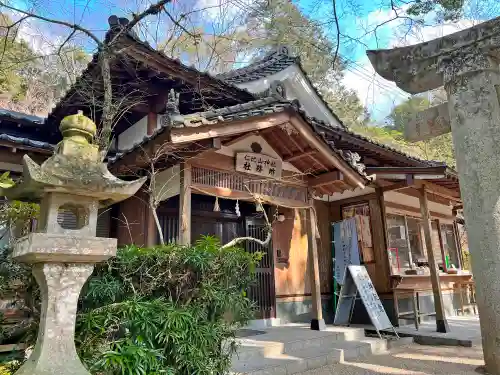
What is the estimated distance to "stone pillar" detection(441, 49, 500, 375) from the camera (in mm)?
4848

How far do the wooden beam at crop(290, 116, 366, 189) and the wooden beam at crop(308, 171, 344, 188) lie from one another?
15 centimetres

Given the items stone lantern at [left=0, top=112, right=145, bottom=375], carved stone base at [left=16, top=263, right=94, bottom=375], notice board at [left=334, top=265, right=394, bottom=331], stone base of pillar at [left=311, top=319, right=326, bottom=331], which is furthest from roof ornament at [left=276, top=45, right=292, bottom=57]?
carved stone base at [left=16, top=263, right=94, bottom=375]

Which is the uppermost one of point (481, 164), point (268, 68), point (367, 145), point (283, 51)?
point (283, 51)

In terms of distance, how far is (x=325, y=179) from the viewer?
8.36 metres

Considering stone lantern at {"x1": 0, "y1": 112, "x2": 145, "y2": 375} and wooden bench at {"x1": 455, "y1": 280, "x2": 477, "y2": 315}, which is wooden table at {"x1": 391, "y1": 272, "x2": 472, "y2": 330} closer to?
wooden bench at {"x1": 455, "y1": 280, "x2": 477, "y2": 315}

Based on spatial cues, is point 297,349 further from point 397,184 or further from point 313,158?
point 397,184

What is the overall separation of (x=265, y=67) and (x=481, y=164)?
10045mm

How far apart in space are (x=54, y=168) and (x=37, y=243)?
71 centimetres

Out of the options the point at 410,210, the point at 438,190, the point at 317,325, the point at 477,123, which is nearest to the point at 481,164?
the point at 477,123

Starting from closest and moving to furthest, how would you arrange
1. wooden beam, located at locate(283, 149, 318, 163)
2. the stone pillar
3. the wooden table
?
1. the stone pillar
2. wooden beam, located at locate(283, 149, 318, 163)
3. the wooden table

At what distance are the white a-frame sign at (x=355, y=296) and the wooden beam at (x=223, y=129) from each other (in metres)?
4.56

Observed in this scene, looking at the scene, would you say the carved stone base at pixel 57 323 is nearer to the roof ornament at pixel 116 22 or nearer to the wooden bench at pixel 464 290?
the roof ornament at pixel 116 22

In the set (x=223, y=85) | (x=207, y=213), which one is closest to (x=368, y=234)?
(x=207, y=213)

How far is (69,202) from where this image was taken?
3.73 m
